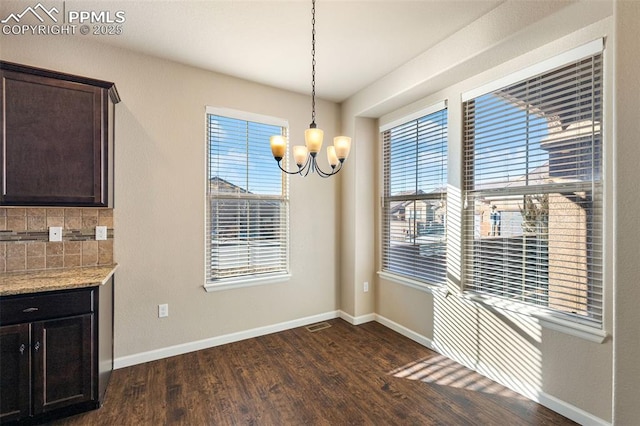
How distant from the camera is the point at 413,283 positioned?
3.28 metres

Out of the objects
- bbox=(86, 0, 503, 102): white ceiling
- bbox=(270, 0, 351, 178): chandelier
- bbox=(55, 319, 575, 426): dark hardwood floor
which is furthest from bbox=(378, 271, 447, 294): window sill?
bbox=(86, 0, 503, 102): white ceiling

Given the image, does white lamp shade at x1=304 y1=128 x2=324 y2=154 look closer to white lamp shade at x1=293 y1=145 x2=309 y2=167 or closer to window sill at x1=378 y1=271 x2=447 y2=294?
white lamp shade at x1=293 y1=145 x2=309 y2=167

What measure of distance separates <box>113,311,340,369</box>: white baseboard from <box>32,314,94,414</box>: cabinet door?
0.66 metres

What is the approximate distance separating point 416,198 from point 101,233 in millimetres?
3046

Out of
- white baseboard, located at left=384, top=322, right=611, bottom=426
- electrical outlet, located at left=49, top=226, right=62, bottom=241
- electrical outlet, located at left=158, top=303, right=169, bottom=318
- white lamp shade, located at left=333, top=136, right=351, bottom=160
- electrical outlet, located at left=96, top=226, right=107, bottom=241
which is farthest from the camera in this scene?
electrical outlet, located at left=158, top=303, right=169, bottom=318

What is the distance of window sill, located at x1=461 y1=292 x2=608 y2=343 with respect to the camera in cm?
190

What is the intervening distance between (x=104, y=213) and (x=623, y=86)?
351 centimetres

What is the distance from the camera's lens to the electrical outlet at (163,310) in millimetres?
2818

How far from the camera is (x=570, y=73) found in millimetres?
2057

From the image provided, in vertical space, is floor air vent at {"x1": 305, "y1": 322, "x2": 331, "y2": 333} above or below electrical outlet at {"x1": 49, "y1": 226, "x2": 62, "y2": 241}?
below
